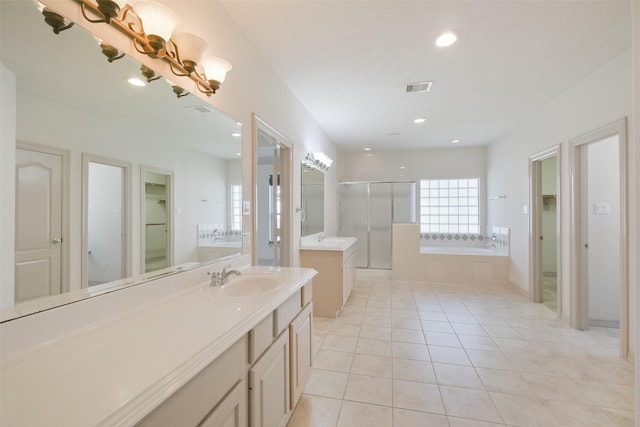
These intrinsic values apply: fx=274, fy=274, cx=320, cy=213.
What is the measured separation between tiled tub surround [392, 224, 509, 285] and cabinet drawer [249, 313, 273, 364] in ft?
13.4

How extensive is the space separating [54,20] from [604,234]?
454 cm

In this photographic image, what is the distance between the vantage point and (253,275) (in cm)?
181

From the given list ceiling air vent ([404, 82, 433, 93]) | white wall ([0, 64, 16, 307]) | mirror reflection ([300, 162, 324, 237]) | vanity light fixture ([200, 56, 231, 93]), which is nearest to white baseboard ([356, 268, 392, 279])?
mirror reflection ([300, 162, 324, 237])

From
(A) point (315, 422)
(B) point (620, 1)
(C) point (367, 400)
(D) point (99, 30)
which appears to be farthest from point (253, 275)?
(B) point (620, 1)

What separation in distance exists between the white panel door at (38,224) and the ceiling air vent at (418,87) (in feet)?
9.64

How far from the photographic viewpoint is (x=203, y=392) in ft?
2.75

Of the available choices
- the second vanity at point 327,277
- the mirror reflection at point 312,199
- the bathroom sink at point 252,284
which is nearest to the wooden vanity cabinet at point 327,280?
the second vanity at point 327,277

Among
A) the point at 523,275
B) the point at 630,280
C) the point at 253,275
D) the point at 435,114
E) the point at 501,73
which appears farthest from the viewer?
the point at 523,275

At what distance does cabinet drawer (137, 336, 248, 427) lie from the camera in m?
0.70

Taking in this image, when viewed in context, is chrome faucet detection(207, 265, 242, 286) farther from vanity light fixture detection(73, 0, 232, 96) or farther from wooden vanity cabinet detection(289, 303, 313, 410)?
vanity light fixture detection(73, 0, 232, 96)

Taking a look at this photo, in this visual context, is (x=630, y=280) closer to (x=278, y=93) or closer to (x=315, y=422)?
(x=315, y=422)

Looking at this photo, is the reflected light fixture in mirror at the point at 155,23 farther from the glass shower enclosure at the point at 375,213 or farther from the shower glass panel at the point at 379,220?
the shower glass panel at the point at 379,220

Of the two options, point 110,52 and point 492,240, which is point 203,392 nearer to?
point 110,52

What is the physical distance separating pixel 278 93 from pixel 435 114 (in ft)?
7.45
